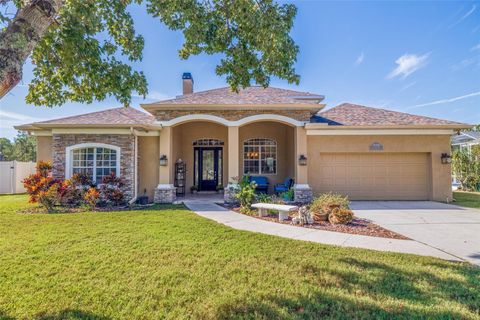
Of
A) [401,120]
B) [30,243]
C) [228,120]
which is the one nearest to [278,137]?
[228,120]

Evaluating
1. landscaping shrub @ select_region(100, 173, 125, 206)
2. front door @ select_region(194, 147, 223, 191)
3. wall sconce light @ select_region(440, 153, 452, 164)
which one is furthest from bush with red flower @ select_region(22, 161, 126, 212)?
wall sconce light @ select_region(440, 153, 452, 164)

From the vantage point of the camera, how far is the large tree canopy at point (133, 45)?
14.7 ft

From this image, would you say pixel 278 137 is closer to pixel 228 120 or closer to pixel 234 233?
pixel 228 120

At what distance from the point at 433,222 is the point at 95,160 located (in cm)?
1281

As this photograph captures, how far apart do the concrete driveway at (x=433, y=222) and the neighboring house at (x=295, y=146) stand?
128cm

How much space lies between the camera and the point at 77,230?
6426 millimetres

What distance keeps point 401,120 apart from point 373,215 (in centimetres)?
609

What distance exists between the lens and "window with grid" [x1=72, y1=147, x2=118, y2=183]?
1080 centimetres

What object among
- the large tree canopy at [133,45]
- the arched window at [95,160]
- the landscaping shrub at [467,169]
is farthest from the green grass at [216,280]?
the landscaping shrub at [467,169]

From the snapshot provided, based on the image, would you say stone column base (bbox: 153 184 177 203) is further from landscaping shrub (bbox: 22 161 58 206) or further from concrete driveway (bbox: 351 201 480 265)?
concrete driveway (bbox: 351 201 480 265)

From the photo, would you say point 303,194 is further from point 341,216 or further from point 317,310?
point 317,310

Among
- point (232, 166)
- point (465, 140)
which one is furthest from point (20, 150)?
point (465, 140)

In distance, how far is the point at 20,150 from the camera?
33.4m

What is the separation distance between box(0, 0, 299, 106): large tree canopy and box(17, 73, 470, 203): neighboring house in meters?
4.99
